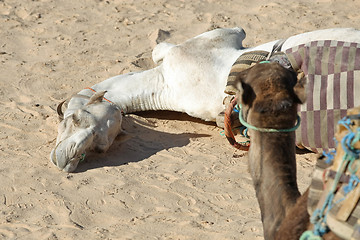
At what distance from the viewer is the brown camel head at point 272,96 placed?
2797 millimetres

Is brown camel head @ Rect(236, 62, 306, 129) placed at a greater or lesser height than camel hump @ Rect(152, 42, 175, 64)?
greater

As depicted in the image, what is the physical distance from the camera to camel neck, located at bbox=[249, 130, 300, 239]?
281 centimetres

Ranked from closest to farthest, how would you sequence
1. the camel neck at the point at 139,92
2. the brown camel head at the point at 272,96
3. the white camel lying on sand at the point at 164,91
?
the brown camel head at the point at 272,96 < the white camel lying on sand at the point at 164,91 < the camel neck at the point at 139,92

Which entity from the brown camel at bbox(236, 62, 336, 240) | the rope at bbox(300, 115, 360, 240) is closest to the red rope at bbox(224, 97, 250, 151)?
the brown camel at bbox(236, 62, 336, 240)

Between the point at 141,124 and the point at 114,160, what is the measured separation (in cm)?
80

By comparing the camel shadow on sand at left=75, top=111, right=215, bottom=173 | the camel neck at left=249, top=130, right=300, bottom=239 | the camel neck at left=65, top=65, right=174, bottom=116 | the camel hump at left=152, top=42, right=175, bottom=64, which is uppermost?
the camel neck at left=249, top=130, right=300, bottom=239

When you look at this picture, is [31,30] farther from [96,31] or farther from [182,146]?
[182,146]

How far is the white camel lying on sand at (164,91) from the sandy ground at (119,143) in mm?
174

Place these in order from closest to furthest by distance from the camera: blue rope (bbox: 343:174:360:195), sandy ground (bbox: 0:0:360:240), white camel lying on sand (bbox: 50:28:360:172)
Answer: blue rope (bbox: 343:174:360:195), sandy ground (bbox: 0:0:360:240), white camel lying on sand (bbox: 50:28:360:172)

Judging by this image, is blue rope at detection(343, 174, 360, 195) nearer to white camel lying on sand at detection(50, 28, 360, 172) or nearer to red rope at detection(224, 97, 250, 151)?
red rope at detection(224, 97, 250, 151)

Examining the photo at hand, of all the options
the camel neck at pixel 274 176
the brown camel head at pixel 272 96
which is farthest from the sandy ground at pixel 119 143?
the brown camel head at pixel 272 96

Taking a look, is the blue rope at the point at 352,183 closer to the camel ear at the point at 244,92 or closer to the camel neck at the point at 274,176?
the camel neck at the point at 274,176

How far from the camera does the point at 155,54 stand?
6.40 metres

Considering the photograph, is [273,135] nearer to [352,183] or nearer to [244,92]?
[244,92]
